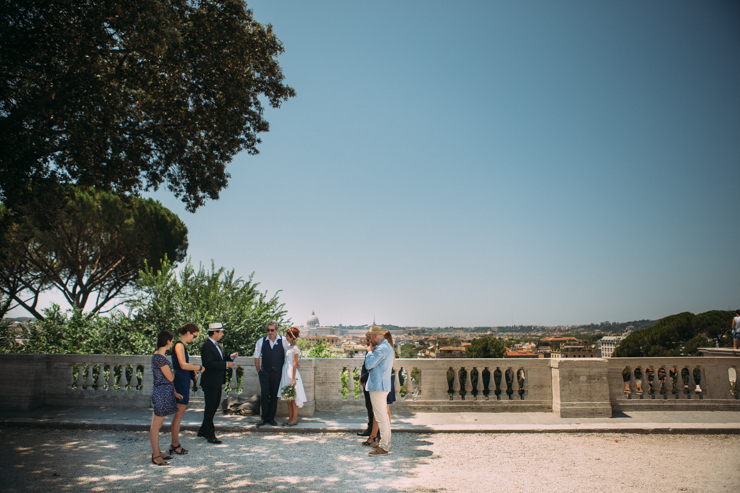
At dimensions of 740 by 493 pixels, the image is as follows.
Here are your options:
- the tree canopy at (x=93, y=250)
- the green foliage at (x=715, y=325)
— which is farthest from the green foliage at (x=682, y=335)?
the tree canopy at (x=93, y=250)

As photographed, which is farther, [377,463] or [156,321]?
[156,321]

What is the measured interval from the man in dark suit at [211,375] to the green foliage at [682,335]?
26.3 meters

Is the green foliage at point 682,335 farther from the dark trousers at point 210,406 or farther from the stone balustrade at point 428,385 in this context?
the dark trousers at point 210,406

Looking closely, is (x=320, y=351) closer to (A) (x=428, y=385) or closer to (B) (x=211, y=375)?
(A) (x=428, y=385)

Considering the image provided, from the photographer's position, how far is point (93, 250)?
2497 cm

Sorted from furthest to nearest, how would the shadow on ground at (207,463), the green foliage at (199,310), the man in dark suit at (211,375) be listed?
the green foliage at (199,310) → the man in dark suit at (211,375) → the shadow on ground at (207,463)

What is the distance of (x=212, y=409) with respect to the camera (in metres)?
6.38

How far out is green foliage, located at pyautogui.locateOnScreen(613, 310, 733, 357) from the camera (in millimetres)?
26078

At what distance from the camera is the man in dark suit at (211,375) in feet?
20.5

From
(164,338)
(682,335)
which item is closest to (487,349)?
(682,335)

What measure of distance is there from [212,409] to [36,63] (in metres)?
8.07

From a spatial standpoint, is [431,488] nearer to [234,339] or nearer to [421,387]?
[421,387]

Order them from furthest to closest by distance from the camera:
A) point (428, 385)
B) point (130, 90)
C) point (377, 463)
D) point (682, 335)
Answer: point (682, 335) → point (130, 90) → point (428, 385) → point (377, 463)

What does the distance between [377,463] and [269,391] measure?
2416mm
